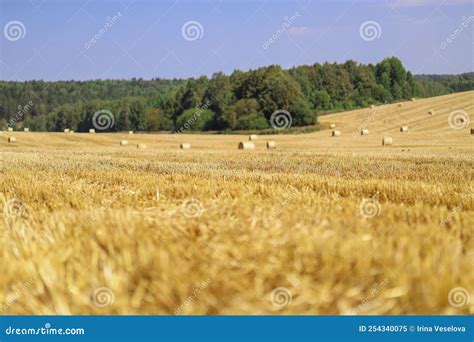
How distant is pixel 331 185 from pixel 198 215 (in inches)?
112

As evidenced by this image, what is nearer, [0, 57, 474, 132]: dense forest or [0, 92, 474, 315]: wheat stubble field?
[0, 92, 474, 315]: wheat stubble field

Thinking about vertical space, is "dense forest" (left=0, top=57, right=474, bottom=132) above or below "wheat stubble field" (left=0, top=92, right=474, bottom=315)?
above

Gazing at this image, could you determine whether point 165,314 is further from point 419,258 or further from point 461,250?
point 461,250

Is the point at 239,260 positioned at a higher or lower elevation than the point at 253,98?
lower

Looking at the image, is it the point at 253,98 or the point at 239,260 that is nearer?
the point at 239,260

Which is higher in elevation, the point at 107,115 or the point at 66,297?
the point at 107,115

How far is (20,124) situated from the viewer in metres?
118

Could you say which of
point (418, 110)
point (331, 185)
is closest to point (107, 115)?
point (418, 110)

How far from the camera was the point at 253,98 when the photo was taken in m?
68.6

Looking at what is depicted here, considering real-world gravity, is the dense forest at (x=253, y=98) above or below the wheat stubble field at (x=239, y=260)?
above

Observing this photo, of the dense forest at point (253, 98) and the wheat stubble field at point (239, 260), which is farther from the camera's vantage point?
the dense forest at point (253, 98)

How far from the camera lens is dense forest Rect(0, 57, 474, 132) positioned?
65688mm

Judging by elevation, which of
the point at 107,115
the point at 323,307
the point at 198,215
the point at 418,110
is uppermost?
the point at 107,115

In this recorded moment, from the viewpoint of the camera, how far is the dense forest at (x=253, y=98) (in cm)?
6569
